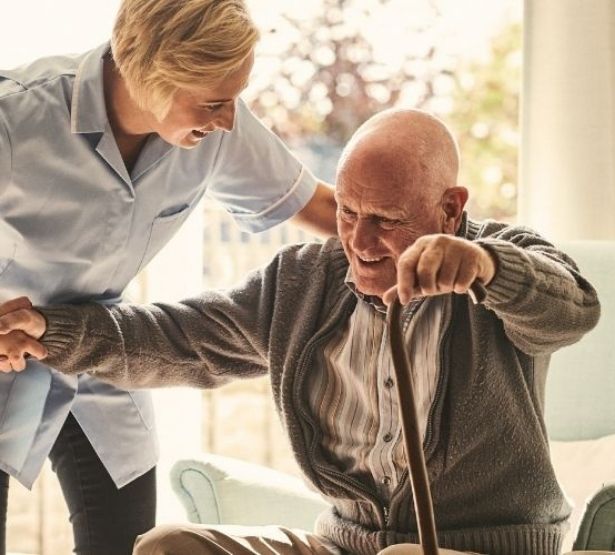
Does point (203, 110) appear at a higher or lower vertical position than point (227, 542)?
higher

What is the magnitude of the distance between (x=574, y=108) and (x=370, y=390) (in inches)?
53.4

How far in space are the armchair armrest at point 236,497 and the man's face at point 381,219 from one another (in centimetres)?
62

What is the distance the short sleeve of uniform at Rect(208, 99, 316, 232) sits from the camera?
1927 millimetres

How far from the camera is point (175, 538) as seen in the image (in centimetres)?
150

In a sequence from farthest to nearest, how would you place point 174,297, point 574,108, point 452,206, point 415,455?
1. point 174,297
2. point 574,108
3. point 452,206
4. point 415,455

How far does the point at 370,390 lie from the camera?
170 cm

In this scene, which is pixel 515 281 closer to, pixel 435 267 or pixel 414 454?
pixel 435 267

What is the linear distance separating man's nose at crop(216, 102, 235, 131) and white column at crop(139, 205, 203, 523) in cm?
133

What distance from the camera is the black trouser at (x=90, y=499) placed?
183cm

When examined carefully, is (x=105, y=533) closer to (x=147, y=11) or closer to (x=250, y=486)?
(x=250, y=486)

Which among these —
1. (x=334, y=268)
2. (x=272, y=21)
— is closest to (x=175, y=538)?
(x=334, y=268)

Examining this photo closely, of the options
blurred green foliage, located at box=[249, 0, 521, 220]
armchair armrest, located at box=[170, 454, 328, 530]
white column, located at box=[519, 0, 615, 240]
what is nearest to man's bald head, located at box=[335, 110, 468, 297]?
armchair armrest, located at box=[170, 454, 328, 530]

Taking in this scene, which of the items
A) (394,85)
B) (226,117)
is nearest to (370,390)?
(226,117)

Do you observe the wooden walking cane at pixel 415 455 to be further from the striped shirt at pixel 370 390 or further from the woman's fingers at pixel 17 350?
the woman's fingers at pixel 17 350
